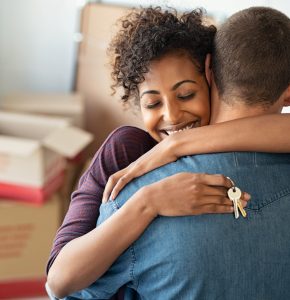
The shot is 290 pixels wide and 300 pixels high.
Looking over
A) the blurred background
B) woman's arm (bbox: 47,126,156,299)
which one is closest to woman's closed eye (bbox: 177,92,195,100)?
woman's arm (bbox: 47,126,156,299)

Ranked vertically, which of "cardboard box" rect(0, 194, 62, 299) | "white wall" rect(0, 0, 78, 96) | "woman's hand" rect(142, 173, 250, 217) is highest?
"woman's hand" rect(142, 173, 250, 217)

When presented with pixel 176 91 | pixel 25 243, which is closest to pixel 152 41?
pixel 176 91

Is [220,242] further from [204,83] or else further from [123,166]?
[204,83]

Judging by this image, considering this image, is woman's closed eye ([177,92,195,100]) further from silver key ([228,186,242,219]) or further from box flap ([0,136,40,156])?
box flap ([0,136,40,156])

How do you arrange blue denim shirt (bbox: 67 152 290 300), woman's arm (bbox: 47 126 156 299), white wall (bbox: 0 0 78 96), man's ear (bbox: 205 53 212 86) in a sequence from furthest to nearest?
white wall (bbox: 0 0 78 96) → man's ear (bbox: 205 53 212 86) → woman's arm (bbox: 47 126 156 299) → blue denim shirt (bbox: 67 152 290 300)

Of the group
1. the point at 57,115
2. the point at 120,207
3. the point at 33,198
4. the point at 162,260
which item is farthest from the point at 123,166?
the point at 57,115

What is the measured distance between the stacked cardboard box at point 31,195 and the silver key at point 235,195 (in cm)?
143

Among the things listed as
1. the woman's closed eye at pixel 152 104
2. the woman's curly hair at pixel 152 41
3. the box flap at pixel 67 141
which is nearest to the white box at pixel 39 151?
the box flap at pixel 67 141

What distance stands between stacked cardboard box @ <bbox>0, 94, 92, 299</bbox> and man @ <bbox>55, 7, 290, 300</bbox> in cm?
130

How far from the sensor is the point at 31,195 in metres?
2.20

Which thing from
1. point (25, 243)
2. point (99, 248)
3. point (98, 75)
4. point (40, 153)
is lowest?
point (25, 243)

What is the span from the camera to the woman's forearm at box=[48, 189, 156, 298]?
0.82 metres

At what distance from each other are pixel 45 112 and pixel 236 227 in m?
1.95

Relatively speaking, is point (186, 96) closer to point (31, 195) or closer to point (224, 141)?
point (224, 141)
